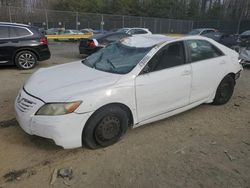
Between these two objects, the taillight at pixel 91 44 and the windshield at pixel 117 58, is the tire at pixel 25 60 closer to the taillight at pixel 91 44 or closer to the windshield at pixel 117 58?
the taillight at pixel 91 44

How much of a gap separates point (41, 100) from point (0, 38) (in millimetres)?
6195

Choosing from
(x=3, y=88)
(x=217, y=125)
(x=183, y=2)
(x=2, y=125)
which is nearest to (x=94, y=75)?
(x=2, y=125)

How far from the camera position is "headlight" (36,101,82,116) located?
A: 310cm

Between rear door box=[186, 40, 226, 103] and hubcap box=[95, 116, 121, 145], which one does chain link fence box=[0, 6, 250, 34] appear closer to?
rear door box=[186, 40, 226, 103]

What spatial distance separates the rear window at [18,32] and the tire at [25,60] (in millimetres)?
581

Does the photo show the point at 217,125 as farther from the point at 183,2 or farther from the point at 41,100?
the point at 183,2

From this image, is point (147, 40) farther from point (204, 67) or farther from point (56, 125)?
point (56, 125)

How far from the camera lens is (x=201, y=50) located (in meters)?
4.58

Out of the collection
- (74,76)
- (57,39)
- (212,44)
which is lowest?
(57,39)

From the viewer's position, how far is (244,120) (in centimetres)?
462

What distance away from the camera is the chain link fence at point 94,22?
2322 cm

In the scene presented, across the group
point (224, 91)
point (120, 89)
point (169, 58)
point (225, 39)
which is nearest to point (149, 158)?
point (120, 89)

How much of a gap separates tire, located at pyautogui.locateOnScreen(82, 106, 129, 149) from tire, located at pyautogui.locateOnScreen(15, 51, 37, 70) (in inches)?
250

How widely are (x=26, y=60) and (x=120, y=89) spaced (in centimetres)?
645
